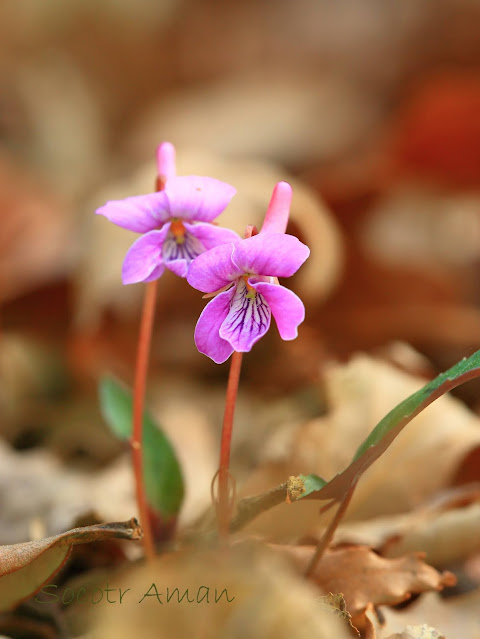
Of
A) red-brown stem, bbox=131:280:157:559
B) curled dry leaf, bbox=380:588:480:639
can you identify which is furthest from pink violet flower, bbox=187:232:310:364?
curled dry leaf, bbox=380:588:480:639

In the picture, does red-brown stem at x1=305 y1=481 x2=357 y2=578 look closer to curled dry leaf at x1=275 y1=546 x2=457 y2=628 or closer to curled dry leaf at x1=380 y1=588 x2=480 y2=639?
curled dry leaf at x1=275 y1=546 x2=457 y2=628

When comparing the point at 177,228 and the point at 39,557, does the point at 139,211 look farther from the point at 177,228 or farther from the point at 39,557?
the point at 39,557

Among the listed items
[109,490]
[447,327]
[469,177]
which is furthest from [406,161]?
[109,490]

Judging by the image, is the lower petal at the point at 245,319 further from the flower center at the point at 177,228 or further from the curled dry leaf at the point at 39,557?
the curled dry leaf at the point at 39,557

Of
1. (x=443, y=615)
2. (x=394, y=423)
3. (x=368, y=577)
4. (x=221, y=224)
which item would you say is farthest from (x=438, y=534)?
(x=221, y=224)

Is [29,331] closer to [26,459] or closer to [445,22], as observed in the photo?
[26,459]

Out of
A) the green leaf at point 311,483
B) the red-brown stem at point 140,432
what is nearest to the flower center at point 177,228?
the red-brown stem at point 140,432

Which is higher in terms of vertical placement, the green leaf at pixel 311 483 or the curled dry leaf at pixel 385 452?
the curled dry leaf at pixel 385 452
